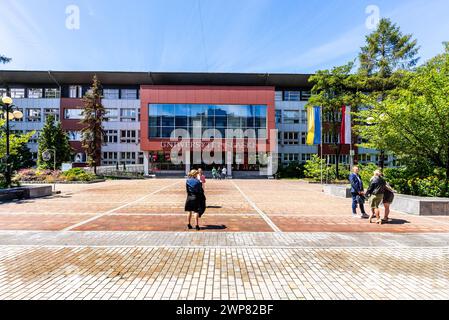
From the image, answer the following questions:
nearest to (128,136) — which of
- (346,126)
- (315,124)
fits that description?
(315,124)

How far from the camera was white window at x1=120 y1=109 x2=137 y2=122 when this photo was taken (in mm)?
50750

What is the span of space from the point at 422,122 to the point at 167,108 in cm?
3398

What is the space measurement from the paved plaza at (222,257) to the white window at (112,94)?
44.5m

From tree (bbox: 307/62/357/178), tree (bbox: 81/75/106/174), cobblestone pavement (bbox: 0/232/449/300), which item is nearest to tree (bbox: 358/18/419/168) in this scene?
tree (bbox: 307/62/357/178)

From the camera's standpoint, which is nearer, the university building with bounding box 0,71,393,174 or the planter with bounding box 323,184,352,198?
the planter with bounding box 323,184,352,198

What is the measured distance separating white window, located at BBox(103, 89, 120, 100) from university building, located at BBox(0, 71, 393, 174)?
17 cm

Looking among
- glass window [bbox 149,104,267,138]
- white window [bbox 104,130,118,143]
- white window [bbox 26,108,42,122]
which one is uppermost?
white window [bbox 26,108,42,122]

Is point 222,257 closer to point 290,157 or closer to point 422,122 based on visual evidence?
point 422,122

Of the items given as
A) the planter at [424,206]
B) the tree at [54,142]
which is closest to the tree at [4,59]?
the tree at [54,142]

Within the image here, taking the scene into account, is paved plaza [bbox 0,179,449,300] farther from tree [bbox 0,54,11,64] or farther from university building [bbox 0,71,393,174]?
university building [bbox 0,71,393,174]

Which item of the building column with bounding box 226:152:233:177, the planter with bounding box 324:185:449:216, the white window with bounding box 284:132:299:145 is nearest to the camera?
the planter with bounding box 324:185:449:216

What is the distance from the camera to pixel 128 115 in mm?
50812

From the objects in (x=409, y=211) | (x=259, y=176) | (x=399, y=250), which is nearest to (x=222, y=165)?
(x=259, y=176)

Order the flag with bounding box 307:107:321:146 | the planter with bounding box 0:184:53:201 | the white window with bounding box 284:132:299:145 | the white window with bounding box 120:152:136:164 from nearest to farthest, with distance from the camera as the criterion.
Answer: the planter with bounding box 0:184:53:201, the flag with bounding box 307:107:321:146, the white window with bounding box 284:132:299:145, the white window with bounding box 120:152:136:164
